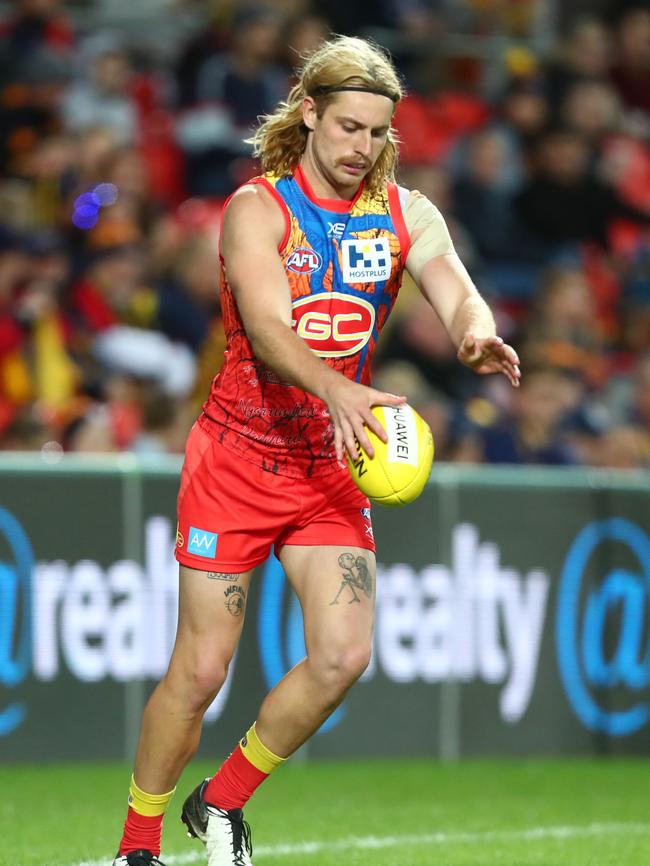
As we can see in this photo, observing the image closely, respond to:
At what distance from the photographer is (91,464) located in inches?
340

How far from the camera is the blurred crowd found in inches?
400

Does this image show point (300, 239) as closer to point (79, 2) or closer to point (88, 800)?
point (88, 800)

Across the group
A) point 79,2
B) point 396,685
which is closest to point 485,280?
point 79,2

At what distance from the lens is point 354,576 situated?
5121 mm

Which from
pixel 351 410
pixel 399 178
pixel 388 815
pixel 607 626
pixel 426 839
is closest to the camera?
pixel 351 410

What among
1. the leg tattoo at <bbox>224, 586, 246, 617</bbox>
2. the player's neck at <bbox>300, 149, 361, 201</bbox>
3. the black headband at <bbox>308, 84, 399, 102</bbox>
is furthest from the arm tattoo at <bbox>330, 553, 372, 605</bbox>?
the black headband at <bbox>308, 84, 399, 102</bbox>

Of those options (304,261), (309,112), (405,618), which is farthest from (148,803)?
(405,618)

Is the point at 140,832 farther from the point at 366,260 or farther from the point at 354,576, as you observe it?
the point at 366,260

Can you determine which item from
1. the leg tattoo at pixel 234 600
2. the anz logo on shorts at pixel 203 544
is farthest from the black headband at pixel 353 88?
the leg tattoo at pixel 234 600

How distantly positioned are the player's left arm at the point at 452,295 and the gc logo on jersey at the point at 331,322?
0.71 feet

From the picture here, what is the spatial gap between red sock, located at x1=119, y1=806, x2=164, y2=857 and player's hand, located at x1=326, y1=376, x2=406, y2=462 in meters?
1.39

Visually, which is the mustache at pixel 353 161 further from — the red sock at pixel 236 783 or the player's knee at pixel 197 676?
the red sock at pixel 236 783

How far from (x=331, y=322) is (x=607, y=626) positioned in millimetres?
5039

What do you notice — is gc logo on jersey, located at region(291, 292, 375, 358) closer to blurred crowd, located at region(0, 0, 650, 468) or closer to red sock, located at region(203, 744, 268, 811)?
red sock, located at region(203, 744, 268, 811)
